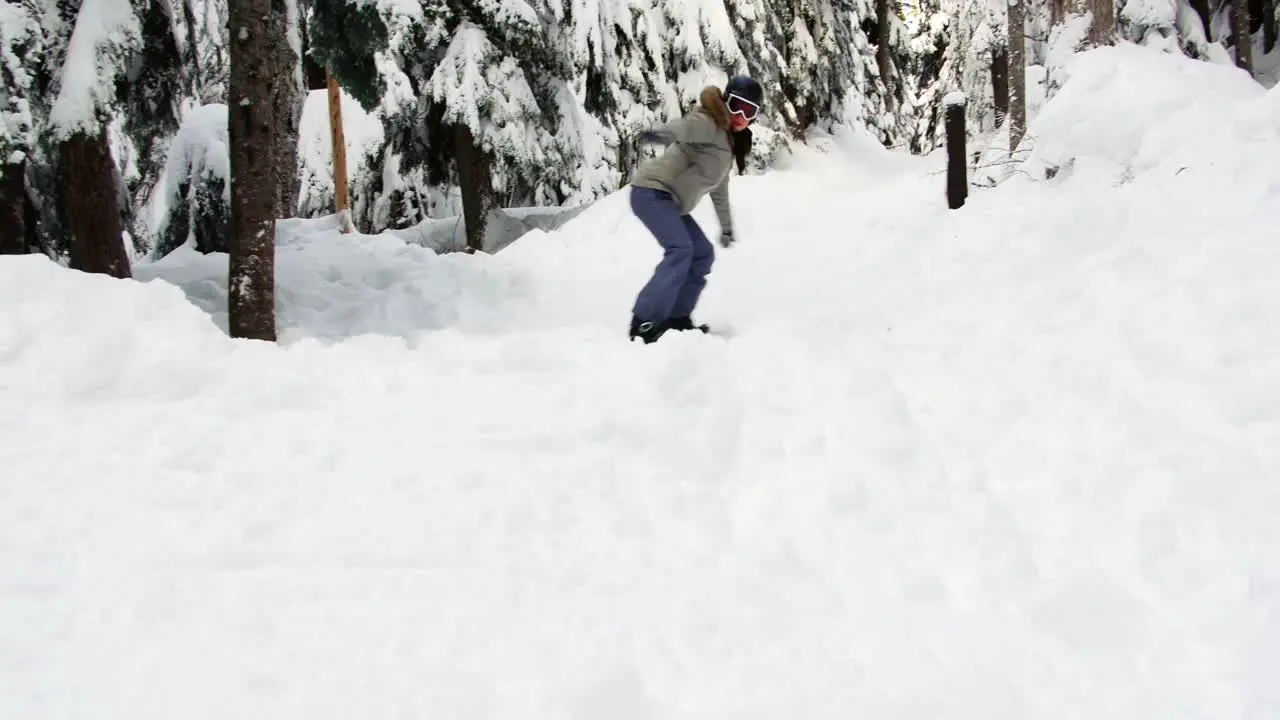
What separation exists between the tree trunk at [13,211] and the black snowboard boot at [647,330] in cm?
425

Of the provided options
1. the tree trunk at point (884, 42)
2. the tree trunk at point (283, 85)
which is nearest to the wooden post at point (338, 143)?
the tree trunk at point (283, 85)

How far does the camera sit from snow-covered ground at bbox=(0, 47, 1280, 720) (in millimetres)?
2311

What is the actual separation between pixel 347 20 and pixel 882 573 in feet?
23.1

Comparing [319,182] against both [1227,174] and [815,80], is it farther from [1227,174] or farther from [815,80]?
[1227,174]

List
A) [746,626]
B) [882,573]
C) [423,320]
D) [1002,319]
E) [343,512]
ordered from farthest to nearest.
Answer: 1. [423,320]
2. [1002,319]
3. [343,512]
4. [882,573]
5. [746,626]

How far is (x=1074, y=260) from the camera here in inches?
191

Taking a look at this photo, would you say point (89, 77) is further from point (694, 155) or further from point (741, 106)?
point (741, 106)

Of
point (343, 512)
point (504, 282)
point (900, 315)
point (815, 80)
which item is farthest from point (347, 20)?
point (815, 80)

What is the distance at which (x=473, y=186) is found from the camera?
10867mm

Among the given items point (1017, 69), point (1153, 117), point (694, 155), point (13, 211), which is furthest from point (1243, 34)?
point (13, 211)

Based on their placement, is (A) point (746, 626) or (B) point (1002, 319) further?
(B) point (1002, 319)

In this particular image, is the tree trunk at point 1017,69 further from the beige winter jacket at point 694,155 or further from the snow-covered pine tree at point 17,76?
the snow-covered pine tree at point 17,76

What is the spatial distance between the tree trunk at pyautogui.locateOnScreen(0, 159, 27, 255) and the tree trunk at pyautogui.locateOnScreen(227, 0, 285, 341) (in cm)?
173

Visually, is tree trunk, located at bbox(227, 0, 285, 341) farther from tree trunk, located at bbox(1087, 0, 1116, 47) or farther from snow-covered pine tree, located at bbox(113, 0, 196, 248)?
tree trunk, located at bbox(1087, 0, 1116, 47)
